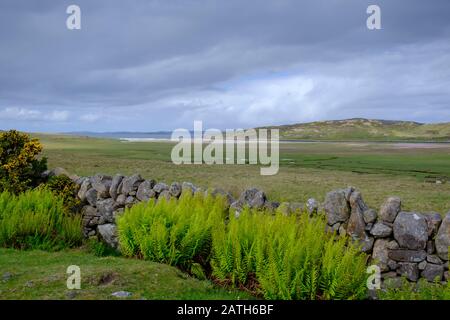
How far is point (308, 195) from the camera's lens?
1848 cm

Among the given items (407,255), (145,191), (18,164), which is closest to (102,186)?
(145,191)

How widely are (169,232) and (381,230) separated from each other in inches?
175

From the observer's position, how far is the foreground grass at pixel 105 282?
7.05 m

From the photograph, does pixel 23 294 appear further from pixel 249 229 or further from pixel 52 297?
pixel 249 229

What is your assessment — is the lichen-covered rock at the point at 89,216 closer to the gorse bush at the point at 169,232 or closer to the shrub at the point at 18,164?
the shrub at the point at 18,164

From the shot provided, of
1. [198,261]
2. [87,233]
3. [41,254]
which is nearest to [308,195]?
[87,233]

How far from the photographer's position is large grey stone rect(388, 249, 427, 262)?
9.73 meters

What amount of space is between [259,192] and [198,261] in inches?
126

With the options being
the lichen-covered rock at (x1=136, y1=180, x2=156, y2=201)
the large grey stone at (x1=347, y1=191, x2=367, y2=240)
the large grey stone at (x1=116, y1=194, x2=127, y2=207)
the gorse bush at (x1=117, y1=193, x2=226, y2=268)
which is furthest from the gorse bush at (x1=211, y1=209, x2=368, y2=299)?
the large grey stone at (x1=116, y1=194, x2=127, y2=207)

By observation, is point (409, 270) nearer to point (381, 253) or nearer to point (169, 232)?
point (381, 253)

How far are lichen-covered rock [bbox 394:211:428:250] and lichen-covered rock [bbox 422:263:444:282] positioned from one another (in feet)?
1.32

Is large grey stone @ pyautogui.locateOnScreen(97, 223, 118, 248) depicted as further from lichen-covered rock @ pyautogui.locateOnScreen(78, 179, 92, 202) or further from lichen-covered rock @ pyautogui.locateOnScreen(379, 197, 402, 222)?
lichen-covered rock @ pyautogui.locateOnScreen(379, 197, 402, 222)

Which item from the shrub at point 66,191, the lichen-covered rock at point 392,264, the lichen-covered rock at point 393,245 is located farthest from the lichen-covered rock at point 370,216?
the shrub at point 66,191
